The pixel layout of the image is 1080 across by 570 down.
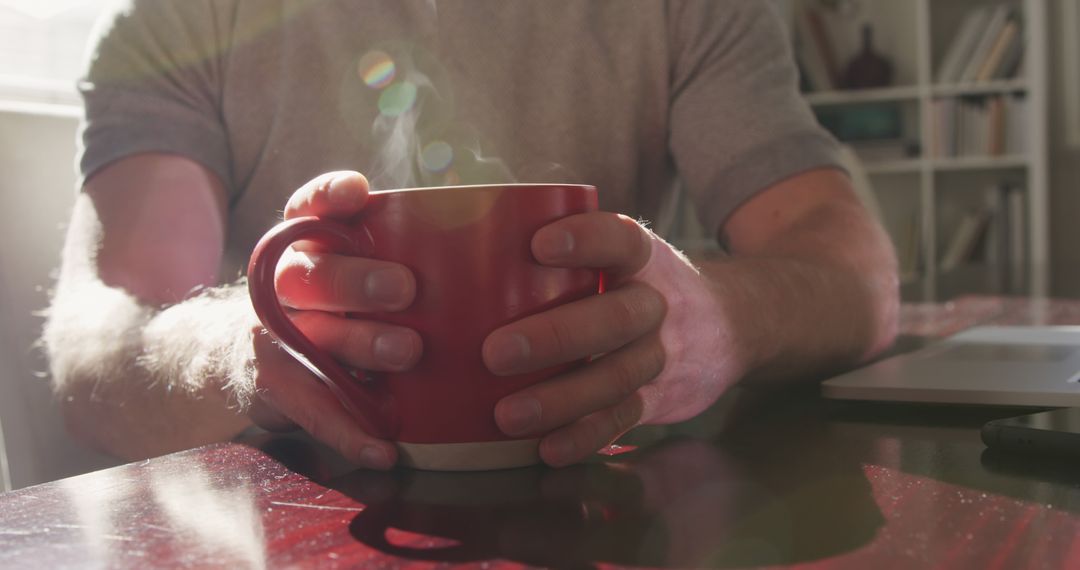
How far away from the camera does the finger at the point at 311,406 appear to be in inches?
18.0

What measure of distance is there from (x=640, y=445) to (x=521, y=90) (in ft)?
2.31

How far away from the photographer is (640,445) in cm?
51

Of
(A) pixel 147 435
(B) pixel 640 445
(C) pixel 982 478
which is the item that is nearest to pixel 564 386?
(B) pixel 640 445

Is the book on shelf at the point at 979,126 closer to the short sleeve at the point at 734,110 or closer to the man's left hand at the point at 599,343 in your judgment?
the short sleeve at the point at 734,110

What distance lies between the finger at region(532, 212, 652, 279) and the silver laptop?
8.7 inches

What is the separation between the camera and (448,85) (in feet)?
3.63

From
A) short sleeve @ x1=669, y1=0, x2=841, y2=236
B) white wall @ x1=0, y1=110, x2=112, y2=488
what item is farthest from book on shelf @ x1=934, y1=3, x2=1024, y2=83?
white wall @ x1=0, y1=110, x2=112, y2=488

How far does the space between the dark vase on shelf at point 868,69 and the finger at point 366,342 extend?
3.74 meters

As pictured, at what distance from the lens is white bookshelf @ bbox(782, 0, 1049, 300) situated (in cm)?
357

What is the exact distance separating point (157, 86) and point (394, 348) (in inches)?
30.3

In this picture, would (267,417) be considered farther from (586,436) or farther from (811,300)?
(811,300)

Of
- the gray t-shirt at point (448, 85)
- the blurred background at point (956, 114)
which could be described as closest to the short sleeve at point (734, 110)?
the gray t-shirt at point (448, 85)

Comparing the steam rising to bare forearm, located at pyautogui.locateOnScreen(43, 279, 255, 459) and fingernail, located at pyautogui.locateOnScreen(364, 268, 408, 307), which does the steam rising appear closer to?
bare forearm, located at pyautogui.locateOnScreen(43, 279, 255, 459)

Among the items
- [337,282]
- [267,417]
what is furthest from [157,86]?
[337,282]
